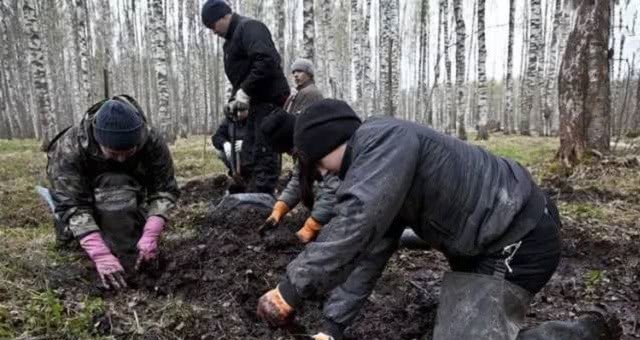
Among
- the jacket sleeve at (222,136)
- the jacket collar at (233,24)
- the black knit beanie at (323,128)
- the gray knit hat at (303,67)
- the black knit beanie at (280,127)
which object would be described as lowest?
the jacket sleeve at (222,136)

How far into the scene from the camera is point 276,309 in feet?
5.98

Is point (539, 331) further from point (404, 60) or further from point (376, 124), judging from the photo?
point (404, 60)

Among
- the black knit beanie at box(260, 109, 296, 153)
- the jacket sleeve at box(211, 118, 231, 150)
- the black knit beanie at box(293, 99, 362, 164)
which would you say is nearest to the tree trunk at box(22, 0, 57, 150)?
the jacket sleeve at box(211, 118, 231, 150)

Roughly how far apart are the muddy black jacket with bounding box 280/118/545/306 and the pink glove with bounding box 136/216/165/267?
1.38 m

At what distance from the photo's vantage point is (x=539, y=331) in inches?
76.3

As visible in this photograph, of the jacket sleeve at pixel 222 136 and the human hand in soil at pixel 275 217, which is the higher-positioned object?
the jacket sleeve at pixel 222 136

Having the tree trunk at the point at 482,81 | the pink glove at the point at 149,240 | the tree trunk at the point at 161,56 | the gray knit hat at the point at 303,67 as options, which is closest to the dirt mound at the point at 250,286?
the pink glove at the point at 149,240

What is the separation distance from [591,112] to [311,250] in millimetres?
5314

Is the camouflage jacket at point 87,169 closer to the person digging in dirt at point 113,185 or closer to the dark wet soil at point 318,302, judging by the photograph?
the person digging in dirt at point 113,185

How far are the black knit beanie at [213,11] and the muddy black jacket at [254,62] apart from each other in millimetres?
146

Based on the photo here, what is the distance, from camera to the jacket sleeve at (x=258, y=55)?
4262 millimetres

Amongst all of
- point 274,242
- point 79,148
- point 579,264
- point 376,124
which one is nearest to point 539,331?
point 376,124

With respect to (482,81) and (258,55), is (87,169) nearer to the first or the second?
(258,55)

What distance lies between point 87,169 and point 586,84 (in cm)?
553
